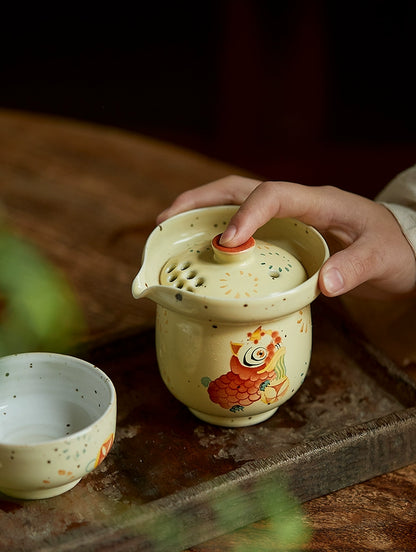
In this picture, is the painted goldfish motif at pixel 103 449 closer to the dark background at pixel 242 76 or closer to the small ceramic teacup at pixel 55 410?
the small ceramic teacup at pixel 55 410

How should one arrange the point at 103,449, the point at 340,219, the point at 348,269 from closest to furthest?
the point at 103,449 → the point at 348,269 → the point at 340,219

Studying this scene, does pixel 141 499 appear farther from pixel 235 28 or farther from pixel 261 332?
pixel 235 28

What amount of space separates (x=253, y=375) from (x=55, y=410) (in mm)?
225

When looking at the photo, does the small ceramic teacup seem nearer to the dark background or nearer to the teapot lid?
the teapot lid

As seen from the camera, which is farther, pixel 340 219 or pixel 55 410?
pixel 340 219

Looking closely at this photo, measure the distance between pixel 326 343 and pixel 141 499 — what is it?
385 millimetres

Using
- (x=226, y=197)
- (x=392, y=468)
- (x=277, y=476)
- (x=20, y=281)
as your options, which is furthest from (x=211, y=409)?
(x=20, y=281)

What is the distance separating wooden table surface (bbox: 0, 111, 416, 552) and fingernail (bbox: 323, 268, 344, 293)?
0.22 meters

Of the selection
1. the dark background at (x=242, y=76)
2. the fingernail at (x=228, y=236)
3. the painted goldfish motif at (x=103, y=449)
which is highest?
the fingernail at (x=228, y=236)

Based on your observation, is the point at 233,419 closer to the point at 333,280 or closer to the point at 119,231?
the point at 333,280

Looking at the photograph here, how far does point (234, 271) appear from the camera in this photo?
2.70 feet

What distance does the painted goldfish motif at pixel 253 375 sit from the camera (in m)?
0.82

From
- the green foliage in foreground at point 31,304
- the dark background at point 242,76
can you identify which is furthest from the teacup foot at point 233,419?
the dark background at point 242,76

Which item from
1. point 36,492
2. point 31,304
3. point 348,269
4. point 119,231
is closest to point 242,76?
point 119,231
